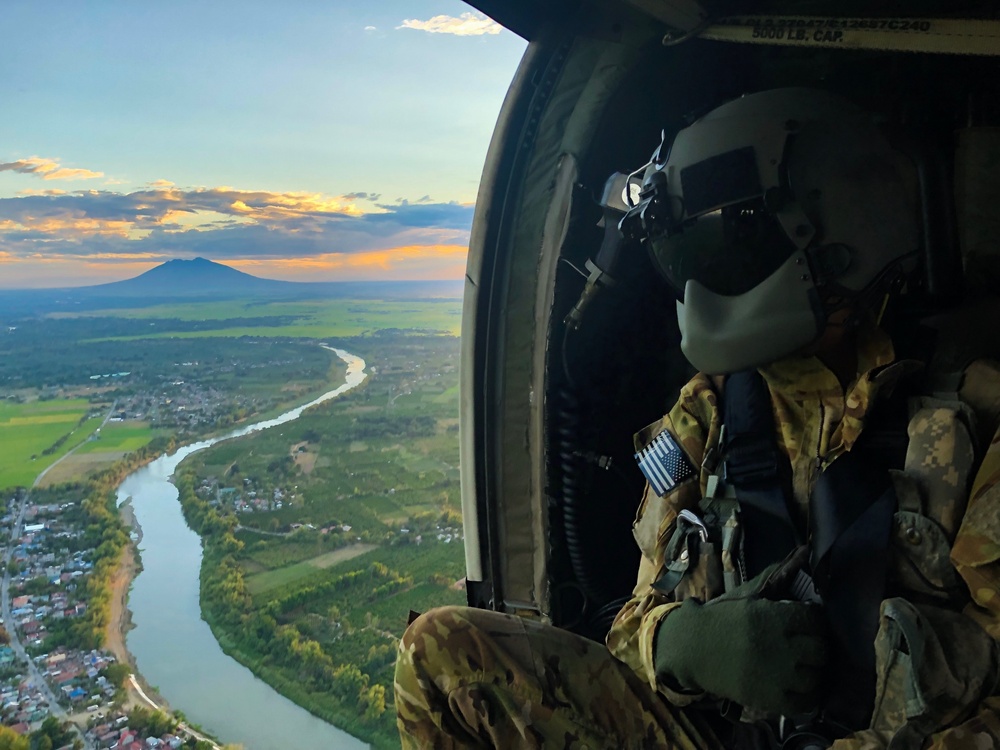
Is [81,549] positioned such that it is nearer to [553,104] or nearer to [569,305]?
[569,305]

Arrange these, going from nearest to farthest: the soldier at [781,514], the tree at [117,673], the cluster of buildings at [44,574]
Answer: the soldier at [781,514] < the tree at [117,673] < the cluster of buildings at [44,574]

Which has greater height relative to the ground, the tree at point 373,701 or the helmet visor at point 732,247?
the helmet visor at point 732,247

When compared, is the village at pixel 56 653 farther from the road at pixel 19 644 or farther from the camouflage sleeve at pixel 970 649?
the camouflage sleeve at pixel 970 649

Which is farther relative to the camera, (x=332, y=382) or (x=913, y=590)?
(x=332, y=382)

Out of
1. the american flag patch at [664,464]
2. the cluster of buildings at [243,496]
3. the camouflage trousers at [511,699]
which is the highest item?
the american flag patch at [664,464]

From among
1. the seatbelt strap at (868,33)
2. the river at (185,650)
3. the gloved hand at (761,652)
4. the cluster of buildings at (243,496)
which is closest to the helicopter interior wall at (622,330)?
the seatbelt strap at (868,33)

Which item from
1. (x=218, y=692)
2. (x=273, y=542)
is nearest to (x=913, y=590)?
(x=218, y=692)

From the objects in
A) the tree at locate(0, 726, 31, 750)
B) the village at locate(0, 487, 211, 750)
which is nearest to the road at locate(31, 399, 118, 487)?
the village at locate(0, 487, 211, 750)
